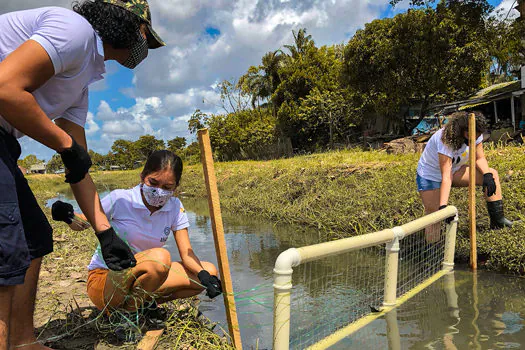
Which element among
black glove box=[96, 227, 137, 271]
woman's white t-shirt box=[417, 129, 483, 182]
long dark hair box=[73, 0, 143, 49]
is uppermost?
long dark hair box=[73, 0, 143, 49]

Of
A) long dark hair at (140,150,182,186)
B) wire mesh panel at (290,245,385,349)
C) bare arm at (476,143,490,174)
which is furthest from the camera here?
bare arm at (476,143,490,174)

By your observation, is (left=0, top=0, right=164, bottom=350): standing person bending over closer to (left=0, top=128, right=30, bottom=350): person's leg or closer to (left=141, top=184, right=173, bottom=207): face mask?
(left=0, top=128, right=30, bottom=350): person's leg

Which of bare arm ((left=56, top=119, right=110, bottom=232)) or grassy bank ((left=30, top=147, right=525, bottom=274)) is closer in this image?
bare arm ((left=56, top=119, right=110, bottom=232))

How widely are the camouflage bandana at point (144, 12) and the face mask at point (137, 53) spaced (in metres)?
0.04

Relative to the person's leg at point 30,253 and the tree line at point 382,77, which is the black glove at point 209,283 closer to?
the person's leg at point 30,253

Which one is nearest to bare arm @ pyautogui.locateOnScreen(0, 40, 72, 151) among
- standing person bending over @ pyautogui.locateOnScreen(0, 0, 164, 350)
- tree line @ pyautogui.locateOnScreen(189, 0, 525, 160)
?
standing person bending over @ pyautogui.locateOnScreen(0, 0, 164, 350)

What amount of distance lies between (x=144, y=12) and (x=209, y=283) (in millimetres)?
1535

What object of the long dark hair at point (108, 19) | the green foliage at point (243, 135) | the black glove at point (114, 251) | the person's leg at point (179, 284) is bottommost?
the person's leg at point (179, 284)

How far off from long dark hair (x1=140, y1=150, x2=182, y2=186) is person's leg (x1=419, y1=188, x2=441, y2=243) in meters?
2.72

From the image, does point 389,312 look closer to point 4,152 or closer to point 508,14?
point 4,152

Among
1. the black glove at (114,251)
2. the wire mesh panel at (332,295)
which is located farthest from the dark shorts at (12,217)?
the wire mesh panel at (332,295)

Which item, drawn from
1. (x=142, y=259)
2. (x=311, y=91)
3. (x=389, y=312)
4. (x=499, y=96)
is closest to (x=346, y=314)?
(x=389, y=312)

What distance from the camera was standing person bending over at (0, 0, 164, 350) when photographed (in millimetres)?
1379

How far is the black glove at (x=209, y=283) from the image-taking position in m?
2.33
